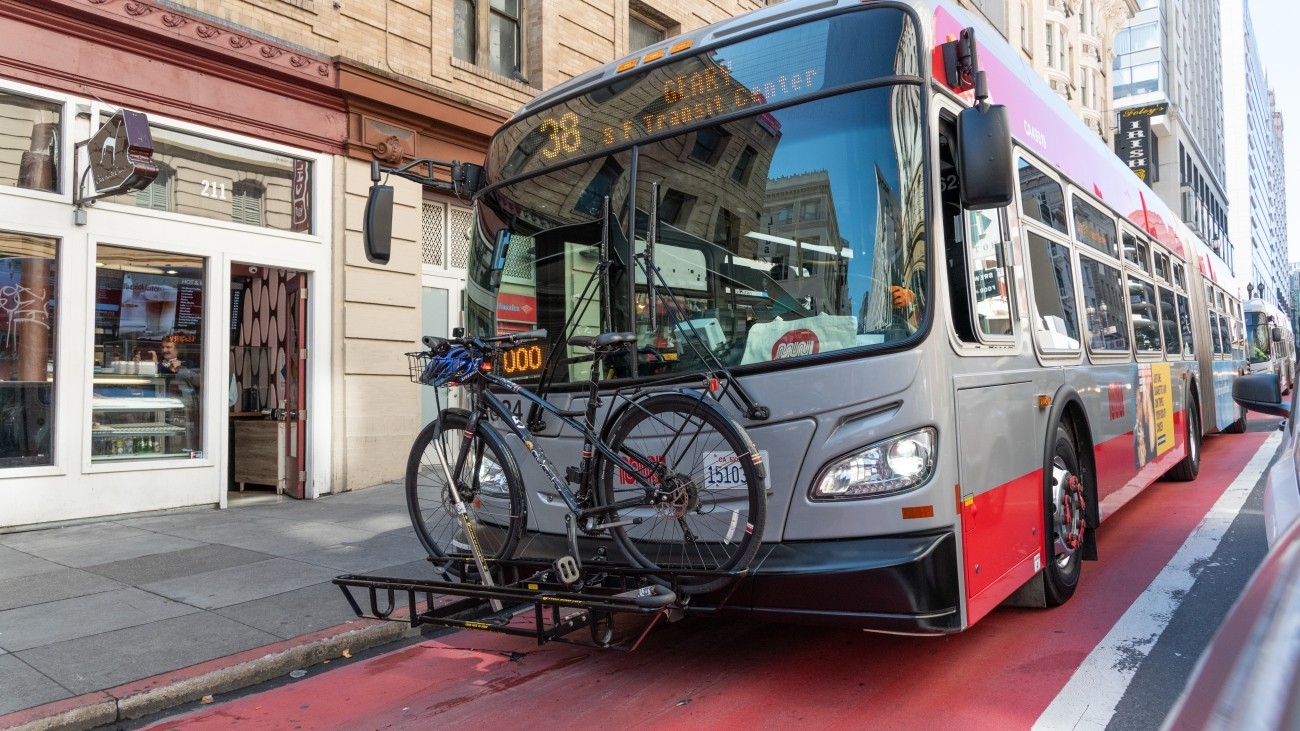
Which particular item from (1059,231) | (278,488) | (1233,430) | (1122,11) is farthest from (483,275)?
(1122,11)

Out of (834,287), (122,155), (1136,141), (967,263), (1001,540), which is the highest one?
(1136,141)

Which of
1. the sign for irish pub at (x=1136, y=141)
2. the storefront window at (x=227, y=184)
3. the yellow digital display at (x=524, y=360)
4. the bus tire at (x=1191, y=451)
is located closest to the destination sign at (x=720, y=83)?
the yellow digital display at (x=524, y=360)

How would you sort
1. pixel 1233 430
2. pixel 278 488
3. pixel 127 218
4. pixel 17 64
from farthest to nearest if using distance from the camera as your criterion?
pixel 1233 430 < pixel 278 488 < pixel 127 218 < pixel 17 64

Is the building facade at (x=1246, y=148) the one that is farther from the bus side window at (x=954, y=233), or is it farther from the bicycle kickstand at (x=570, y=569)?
the bicycle kickstand at (x=570, y=569)

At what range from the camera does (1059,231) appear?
18.4ft

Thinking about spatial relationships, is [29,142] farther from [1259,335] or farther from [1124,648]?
[1259,335]

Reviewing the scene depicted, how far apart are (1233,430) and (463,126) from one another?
14.2m

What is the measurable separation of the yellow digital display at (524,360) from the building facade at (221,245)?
17.9 ft

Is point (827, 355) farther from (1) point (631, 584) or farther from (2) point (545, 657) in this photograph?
(2) point (545, 657)

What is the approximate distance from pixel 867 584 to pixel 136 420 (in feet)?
27.2

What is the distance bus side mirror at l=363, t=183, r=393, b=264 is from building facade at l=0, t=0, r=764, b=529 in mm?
4193

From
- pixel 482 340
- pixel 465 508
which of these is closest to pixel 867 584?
pixel 465 508

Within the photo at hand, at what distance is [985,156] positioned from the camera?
374cm

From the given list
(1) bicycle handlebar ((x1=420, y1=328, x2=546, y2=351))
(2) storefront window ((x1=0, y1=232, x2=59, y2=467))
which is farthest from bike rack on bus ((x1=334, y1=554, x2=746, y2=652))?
(2) storefront window ((x1=0, y1=232, x2=59, y2=467))
